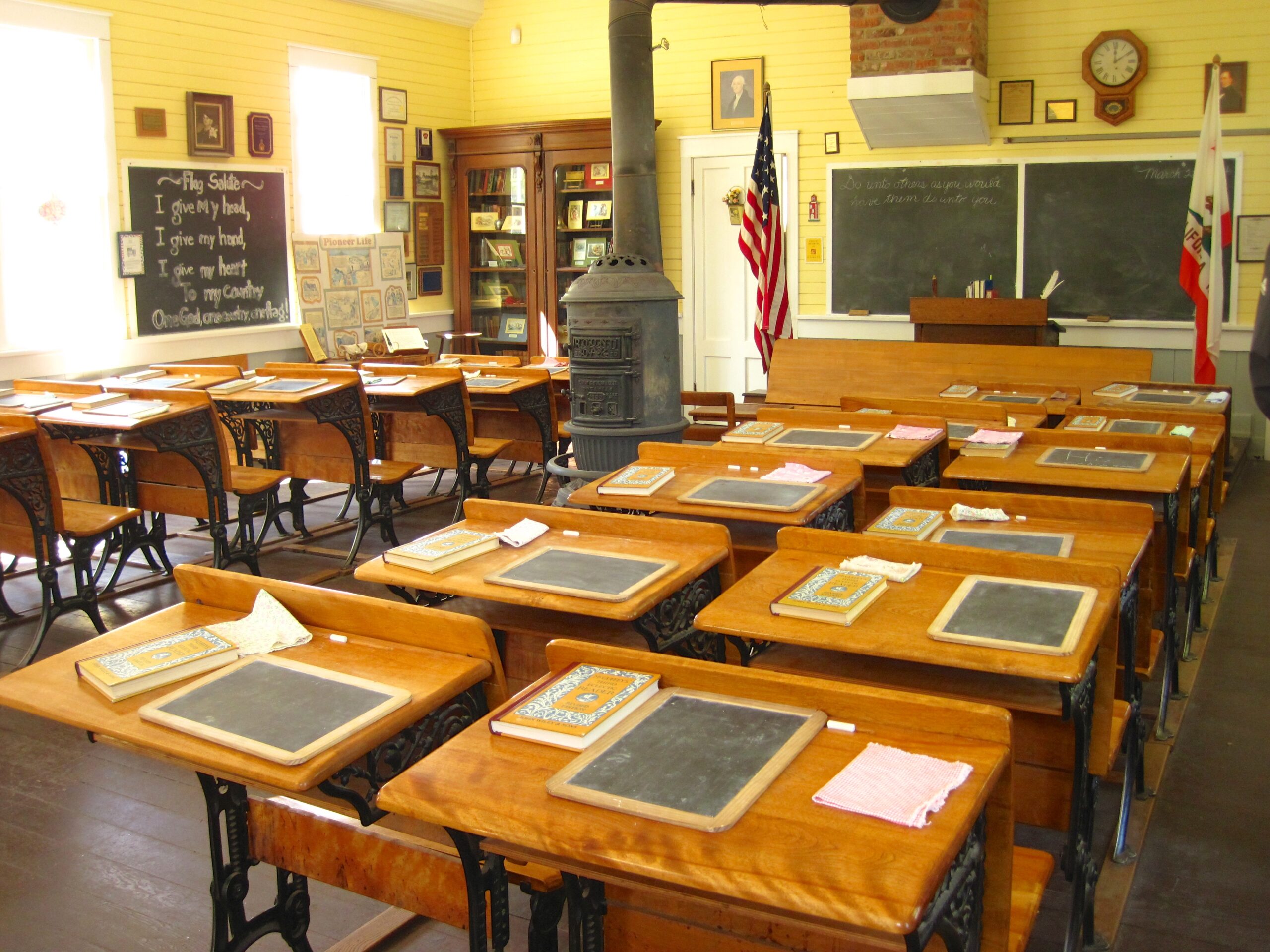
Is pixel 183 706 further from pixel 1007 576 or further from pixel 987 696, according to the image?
pixel 1007 576

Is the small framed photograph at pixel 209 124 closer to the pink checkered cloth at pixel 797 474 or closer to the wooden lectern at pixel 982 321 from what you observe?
the wooden lectern at pixel 982 321

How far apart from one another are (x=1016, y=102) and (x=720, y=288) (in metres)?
2.63

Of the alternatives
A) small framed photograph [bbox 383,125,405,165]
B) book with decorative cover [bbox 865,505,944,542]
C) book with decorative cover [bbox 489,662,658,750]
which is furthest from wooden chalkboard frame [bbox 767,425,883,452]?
small framed photograph [bbox 383,125,405,165]

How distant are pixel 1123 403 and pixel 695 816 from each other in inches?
166

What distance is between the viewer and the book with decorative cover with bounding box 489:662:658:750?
1.66 metres

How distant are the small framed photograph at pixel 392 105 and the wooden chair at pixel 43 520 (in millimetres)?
5494

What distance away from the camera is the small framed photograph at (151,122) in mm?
7457

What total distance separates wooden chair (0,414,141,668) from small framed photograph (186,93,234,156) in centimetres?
388

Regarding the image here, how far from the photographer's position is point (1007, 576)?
7.86ft

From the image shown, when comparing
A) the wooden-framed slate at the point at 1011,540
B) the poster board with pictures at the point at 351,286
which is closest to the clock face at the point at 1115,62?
the poster board with pictures at the point at 351,286

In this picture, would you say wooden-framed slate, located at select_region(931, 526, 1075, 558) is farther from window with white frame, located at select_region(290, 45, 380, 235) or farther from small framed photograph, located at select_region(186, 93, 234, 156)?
window with white frame, located at select_region(290, 45, 380, 235)

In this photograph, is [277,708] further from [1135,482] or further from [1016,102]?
[1016,102]

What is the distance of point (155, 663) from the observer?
2033 mm

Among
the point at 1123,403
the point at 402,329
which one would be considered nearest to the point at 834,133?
the point at 402,329
